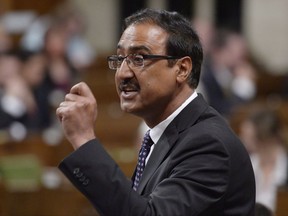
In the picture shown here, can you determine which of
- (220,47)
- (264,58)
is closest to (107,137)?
(220,47)

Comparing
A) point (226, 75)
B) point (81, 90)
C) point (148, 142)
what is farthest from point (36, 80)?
point (81, 90)

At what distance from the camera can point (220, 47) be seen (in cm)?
965

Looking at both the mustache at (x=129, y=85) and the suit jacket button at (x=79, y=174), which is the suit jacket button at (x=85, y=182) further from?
the mustache at (x=129, y=85)

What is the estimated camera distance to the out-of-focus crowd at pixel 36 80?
26.5 ft

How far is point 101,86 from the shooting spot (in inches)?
386

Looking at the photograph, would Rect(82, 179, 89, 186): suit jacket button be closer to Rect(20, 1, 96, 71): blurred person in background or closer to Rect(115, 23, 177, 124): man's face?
Rect(115, 23, 177, 124): man's face

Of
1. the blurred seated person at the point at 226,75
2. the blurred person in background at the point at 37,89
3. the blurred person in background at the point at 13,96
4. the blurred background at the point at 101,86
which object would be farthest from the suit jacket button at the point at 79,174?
the blurred seated person at the point at 226,75

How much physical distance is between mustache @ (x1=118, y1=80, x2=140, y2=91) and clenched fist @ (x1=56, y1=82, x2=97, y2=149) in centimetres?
12

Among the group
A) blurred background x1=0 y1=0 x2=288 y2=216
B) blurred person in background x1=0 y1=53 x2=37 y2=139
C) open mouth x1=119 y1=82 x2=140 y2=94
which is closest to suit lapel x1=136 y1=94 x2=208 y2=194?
open mouth x1=119 y1=82 x2=140 y2=94

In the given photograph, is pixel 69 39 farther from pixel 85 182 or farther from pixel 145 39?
pixel 85 182

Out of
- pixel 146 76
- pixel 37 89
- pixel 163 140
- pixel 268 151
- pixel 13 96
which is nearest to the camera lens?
pixel 146 76

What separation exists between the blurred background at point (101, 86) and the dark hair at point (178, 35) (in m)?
1.38

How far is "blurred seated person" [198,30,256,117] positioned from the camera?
8895 millimetres

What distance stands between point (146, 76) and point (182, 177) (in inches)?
11.7
